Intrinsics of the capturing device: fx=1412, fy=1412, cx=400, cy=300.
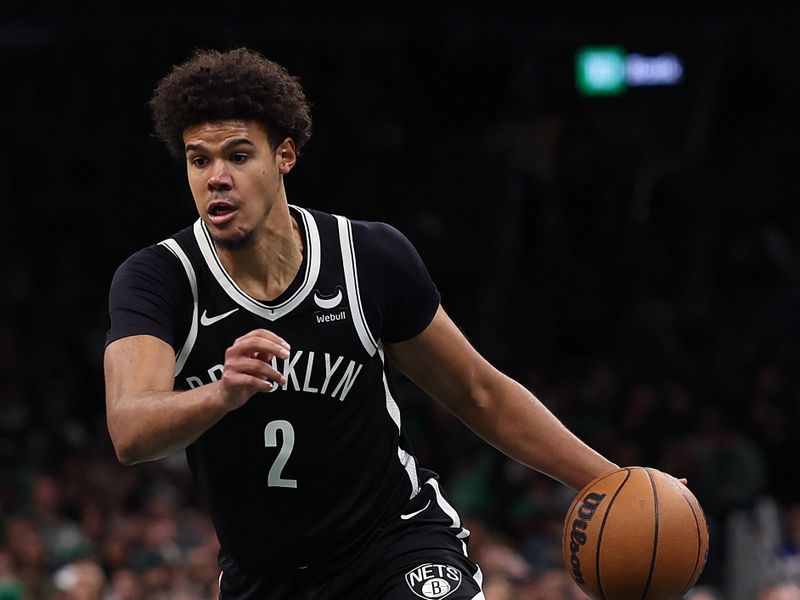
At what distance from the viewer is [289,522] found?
4.05 metres

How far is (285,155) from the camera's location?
13.7 feet

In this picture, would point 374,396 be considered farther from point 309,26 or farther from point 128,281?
point 309,26

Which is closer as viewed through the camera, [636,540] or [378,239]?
[636,540]

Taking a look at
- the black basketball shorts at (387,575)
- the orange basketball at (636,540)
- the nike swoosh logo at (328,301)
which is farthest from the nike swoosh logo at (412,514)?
the nike swoosh logo at (328,301)

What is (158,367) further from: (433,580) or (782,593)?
(782,593)

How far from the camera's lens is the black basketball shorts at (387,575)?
3.99m

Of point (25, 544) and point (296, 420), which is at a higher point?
point (296, 420)

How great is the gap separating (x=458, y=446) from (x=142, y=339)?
901cm

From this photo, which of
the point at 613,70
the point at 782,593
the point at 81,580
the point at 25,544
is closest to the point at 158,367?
the point at 782,593

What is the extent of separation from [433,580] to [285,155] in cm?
131

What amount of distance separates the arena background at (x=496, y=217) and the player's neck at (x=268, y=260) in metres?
7.22

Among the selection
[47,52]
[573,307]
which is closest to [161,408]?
[573,307]

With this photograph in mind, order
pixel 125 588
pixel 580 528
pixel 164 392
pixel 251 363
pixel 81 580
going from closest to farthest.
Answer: pixel 251 363 < pixel 164 392 < pixel 580 528 < pixel 81 580 < pixel 125 588

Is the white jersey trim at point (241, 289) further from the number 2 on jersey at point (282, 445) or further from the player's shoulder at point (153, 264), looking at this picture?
the number 2 on jersey at point (282, 445)
